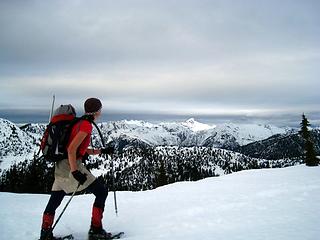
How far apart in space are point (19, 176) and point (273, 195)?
169 feet

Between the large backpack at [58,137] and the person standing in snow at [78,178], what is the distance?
5.3 inches

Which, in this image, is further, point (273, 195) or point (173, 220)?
point (273, 195)

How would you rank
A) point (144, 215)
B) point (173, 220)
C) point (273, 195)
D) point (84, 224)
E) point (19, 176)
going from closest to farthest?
1. point (173, 220)
2. point (84, 224)
3. point (144, 215)
4. point (273, 195)
5. point (19, 176)

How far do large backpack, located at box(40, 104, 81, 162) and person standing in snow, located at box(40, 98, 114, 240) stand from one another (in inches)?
5.3

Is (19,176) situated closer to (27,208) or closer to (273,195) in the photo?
(27,208)

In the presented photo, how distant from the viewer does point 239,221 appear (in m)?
7.04

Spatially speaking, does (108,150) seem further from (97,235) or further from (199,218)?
(199,218)

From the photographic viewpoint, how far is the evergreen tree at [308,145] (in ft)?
115

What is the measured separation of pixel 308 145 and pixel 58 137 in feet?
122

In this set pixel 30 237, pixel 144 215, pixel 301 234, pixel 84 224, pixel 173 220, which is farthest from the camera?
pixel 144 215

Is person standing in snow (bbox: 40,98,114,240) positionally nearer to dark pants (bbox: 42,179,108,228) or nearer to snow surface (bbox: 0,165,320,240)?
dark pants (bbox: 42,179,108,228)

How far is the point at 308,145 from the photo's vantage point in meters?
36.2

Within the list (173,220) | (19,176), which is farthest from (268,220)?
(19,176)

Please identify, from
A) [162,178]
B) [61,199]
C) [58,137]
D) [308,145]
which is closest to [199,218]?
[61,199]
